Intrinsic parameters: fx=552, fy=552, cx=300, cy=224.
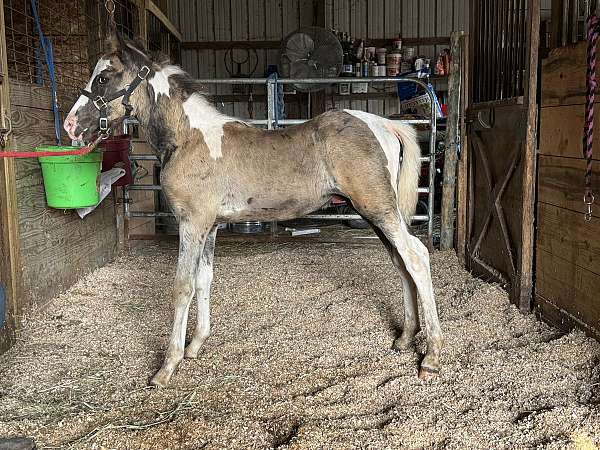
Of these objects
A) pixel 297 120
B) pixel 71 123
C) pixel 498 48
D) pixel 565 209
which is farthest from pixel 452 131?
pixel 71 123

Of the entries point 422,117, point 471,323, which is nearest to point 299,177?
point 471,323

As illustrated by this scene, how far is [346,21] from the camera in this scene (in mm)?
10578

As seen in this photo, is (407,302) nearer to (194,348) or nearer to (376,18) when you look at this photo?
(194,348)

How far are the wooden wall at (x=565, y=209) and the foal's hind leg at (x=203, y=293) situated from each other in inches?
80.7

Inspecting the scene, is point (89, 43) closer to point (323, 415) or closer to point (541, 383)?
point (323, 415)

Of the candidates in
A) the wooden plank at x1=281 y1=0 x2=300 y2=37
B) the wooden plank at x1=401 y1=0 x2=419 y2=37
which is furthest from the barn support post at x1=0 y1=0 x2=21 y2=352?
the wooden plank at x1=401 y1=0 x2=419 y2=37

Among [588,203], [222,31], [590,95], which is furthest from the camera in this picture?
[222,31]

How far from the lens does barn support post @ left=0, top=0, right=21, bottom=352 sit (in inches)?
Answer: 127

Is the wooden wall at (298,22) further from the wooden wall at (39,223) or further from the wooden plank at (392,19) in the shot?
the wooden wall at (39,223)

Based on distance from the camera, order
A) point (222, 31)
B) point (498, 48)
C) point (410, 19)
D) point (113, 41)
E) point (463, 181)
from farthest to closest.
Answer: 1. point (222, 31)
2. point (410, 19)
3. point (463, 181)
4. point (498, 48)
5. point (113, 41)

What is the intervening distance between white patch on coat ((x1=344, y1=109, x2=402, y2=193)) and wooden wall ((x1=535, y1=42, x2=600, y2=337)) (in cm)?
99

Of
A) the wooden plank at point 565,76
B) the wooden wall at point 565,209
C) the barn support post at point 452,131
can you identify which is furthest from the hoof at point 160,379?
the barn support post at point 452,131

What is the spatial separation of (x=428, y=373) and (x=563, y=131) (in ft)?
5.42

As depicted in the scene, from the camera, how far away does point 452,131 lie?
18.0ft
